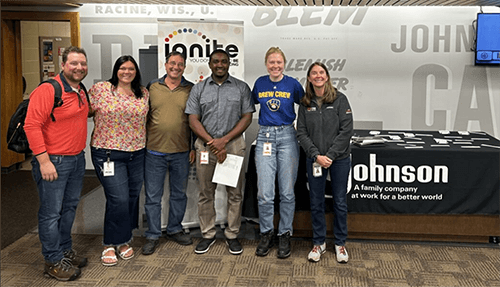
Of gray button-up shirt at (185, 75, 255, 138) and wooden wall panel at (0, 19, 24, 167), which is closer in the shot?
gray button-up shirt at (185, 75, 255, 138)

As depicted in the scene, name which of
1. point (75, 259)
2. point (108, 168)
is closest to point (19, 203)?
point (75, 259)

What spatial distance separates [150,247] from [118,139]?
3.05 feet

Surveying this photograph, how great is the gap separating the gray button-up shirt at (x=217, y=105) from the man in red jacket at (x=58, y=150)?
0.83 m

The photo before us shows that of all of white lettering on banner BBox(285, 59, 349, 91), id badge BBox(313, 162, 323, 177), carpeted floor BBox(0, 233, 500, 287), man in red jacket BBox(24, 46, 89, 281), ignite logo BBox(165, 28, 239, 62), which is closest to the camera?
man in red jacket BBox(24, 46, 89, 281)

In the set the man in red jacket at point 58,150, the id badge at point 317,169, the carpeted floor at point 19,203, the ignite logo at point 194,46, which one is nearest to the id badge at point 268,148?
the id badge at point 317,169

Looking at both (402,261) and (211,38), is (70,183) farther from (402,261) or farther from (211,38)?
(402,261)

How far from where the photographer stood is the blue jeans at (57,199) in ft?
11.0

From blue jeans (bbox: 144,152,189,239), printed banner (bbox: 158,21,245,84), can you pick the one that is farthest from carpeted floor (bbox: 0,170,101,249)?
printed banner (bbox: 158,21,245,84)

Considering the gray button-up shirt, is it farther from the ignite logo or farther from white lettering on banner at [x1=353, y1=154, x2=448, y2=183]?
white lettering on banner at [x1=353, y1=154, x2=448, y2=183]

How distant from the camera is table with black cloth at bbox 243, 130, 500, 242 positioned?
4.09 meters

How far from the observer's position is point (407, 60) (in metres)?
6.21

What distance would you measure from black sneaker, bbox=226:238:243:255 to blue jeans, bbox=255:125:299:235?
24 centimetres

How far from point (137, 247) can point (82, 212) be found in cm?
130

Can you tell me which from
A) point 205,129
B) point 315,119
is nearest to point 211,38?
point 205,129
